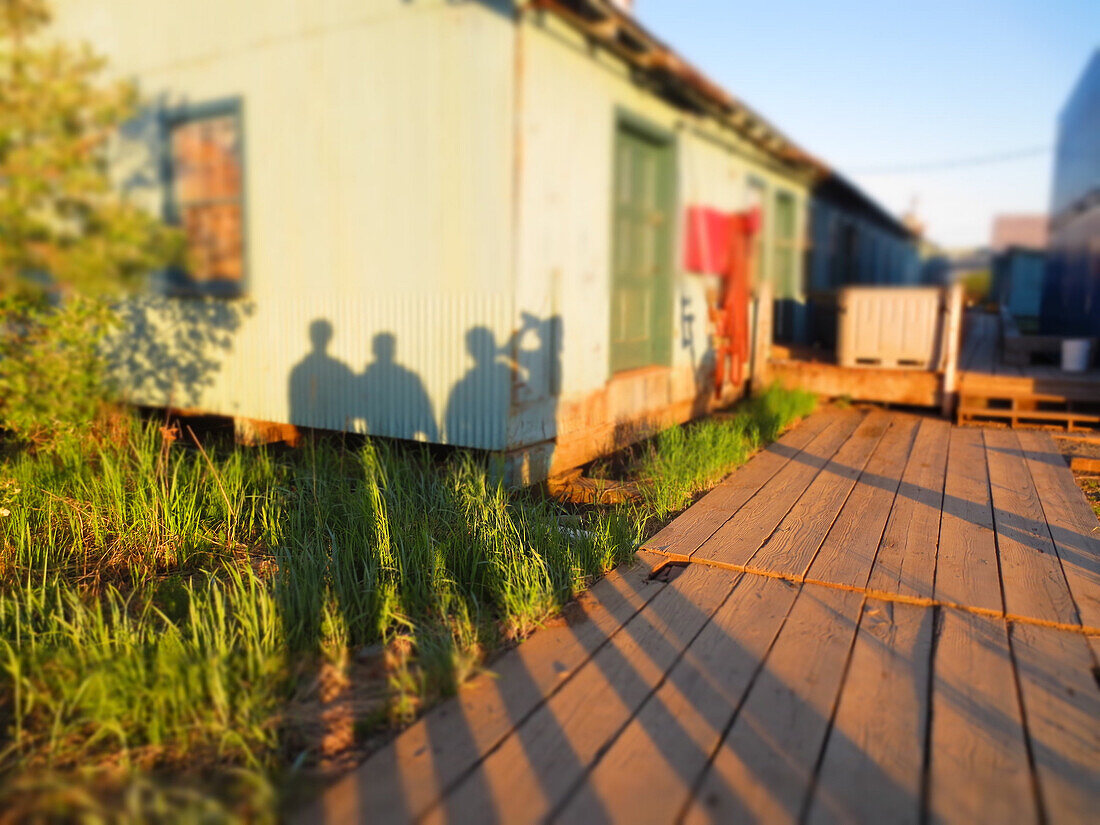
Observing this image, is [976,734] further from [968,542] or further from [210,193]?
[210,193]

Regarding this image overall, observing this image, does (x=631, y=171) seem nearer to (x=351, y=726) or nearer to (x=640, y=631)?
(x=640, y=631)

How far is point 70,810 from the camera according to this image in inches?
61.3

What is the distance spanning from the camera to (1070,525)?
3.69 m

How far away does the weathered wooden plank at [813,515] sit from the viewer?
3.13 m

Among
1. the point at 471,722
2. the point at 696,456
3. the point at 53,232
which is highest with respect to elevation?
the point at 53,232

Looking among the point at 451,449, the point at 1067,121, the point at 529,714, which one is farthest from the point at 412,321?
the point at 1067,121

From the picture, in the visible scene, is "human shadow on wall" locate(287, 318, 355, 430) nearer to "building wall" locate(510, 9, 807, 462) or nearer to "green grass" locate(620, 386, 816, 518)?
"building wall" locate(510, 9, 807, 462)

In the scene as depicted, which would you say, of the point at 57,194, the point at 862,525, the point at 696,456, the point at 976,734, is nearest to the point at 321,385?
the point at 57,194

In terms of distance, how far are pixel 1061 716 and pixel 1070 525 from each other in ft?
6.64

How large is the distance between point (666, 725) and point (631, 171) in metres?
4.76

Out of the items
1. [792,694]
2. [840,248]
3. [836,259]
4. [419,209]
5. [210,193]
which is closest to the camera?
[792,694]

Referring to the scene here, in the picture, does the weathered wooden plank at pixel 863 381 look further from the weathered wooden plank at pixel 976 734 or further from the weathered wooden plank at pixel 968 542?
the weathered wooden plank at pixel 976 734

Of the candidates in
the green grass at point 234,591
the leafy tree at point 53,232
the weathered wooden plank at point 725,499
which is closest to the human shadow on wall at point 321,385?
the green grass at point 234,591

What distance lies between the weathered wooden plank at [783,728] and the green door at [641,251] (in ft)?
11.1
